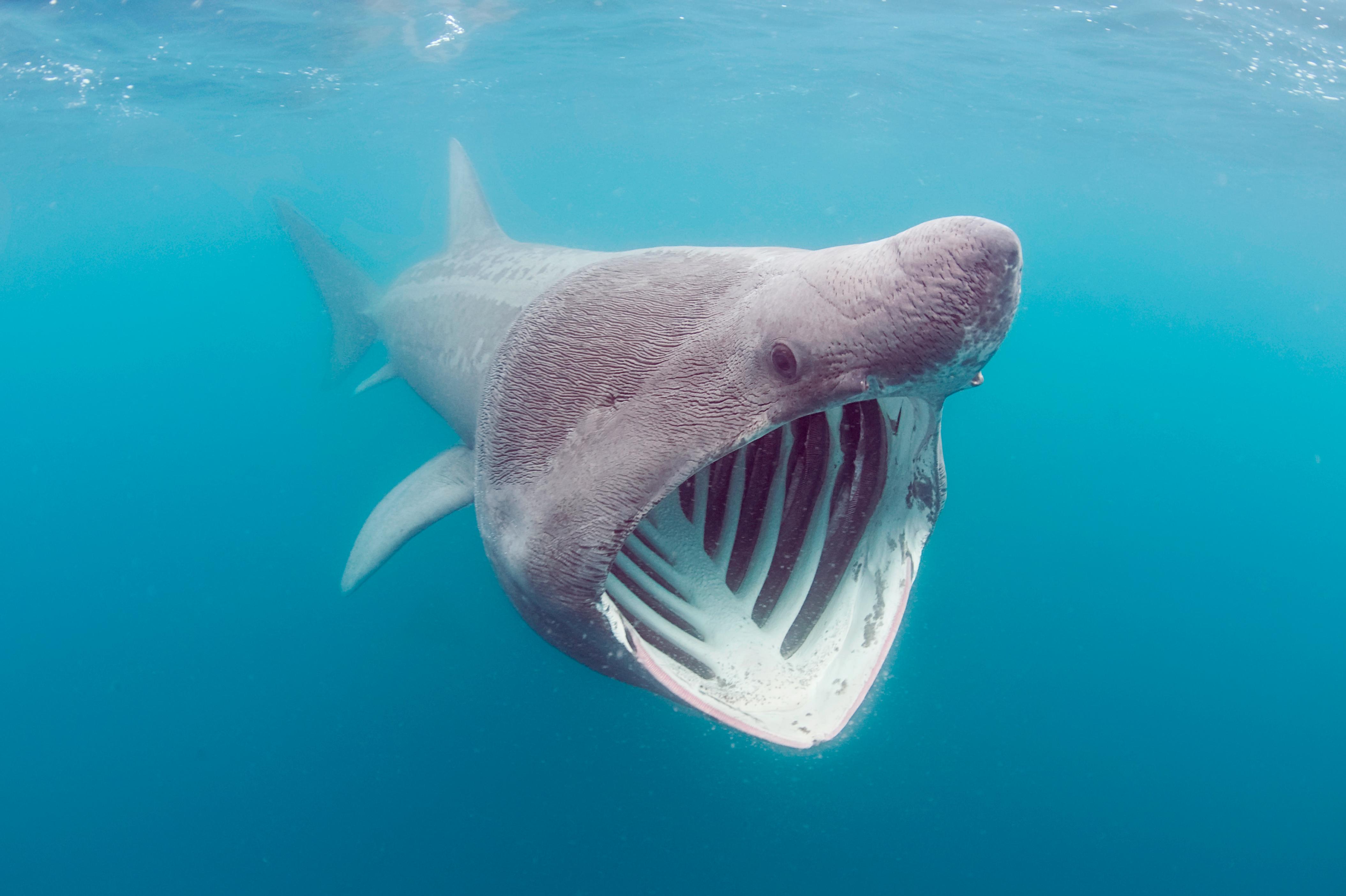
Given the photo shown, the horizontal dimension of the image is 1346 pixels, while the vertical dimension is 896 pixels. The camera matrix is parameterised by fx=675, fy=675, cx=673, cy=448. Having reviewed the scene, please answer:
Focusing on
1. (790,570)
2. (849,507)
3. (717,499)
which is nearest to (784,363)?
(849,507)

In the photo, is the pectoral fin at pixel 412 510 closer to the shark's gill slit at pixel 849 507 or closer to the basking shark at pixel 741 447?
the basking shark at pixel 741 447

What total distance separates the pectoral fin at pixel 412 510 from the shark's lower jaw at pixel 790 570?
163cm

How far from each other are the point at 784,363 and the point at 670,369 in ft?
1.16

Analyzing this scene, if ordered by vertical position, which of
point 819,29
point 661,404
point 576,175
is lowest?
point 576,175

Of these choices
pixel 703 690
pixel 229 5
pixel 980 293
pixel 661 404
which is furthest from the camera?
pixel 229 5

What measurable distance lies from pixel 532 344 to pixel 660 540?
1.31 meters

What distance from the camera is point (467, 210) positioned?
21.5 feet

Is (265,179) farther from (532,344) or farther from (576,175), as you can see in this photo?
(532,344)

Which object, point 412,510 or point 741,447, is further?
point 412,510

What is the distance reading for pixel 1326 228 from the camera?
100ft

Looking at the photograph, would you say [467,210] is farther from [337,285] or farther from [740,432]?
[740,432]

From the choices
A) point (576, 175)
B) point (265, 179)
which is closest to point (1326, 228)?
point (576, 175)

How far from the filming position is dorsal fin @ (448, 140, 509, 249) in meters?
6.24

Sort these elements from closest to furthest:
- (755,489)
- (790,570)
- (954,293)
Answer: (954,293) → (790,570) → (755,489)
